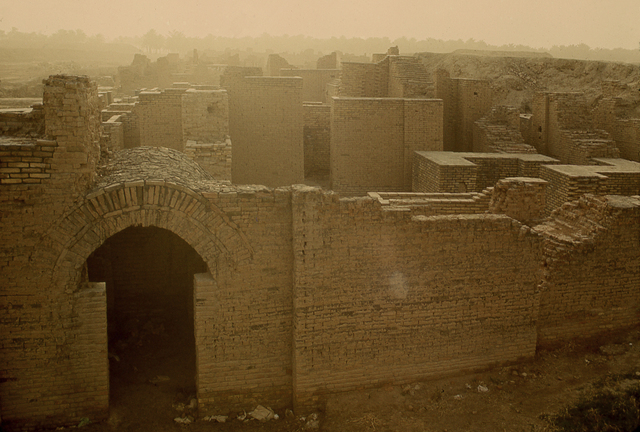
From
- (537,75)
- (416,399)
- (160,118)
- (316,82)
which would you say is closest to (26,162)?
(416,399)

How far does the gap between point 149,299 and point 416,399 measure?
4.67 metres

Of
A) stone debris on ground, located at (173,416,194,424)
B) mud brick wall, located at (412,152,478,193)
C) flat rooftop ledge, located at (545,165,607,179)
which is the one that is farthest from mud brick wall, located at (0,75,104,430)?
flat rooftop ledge, located at (545,165,607,179)

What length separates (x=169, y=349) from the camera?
8.88 m

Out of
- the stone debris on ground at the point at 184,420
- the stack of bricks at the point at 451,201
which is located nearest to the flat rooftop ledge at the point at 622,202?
the stack of bricks at the point at 451,201

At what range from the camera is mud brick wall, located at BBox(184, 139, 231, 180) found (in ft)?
34.8

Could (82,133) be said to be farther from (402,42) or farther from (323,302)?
(402,42)

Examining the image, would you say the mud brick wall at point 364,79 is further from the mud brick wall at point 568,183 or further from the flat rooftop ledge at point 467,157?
the mud brick wall at point 568,183

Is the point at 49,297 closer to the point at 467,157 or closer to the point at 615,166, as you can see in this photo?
the point at 467,157

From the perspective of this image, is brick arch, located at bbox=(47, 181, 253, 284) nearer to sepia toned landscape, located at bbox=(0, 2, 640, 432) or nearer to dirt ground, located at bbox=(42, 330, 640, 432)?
sepia toned landscape, located at bbox=(0, 2, 640, 432)

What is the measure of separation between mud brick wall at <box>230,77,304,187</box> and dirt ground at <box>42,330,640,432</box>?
676 centimetres

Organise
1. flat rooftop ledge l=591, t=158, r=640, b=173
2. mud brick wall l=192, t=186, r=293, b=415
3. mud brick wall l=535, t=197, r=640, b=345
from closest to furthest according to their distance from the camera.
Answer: mud brick wall l=192, t=186, r=293, b=415
mud brick wall l=535, t=197, r=640, b=345
flat rooftop ledge l=591, t=158, r=640, b=173

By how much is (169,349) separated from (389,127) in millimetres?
8271

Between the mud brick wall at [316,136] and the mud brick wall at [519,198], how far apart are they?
8.72m

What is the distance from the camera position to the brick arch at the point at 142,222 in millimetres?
6539
